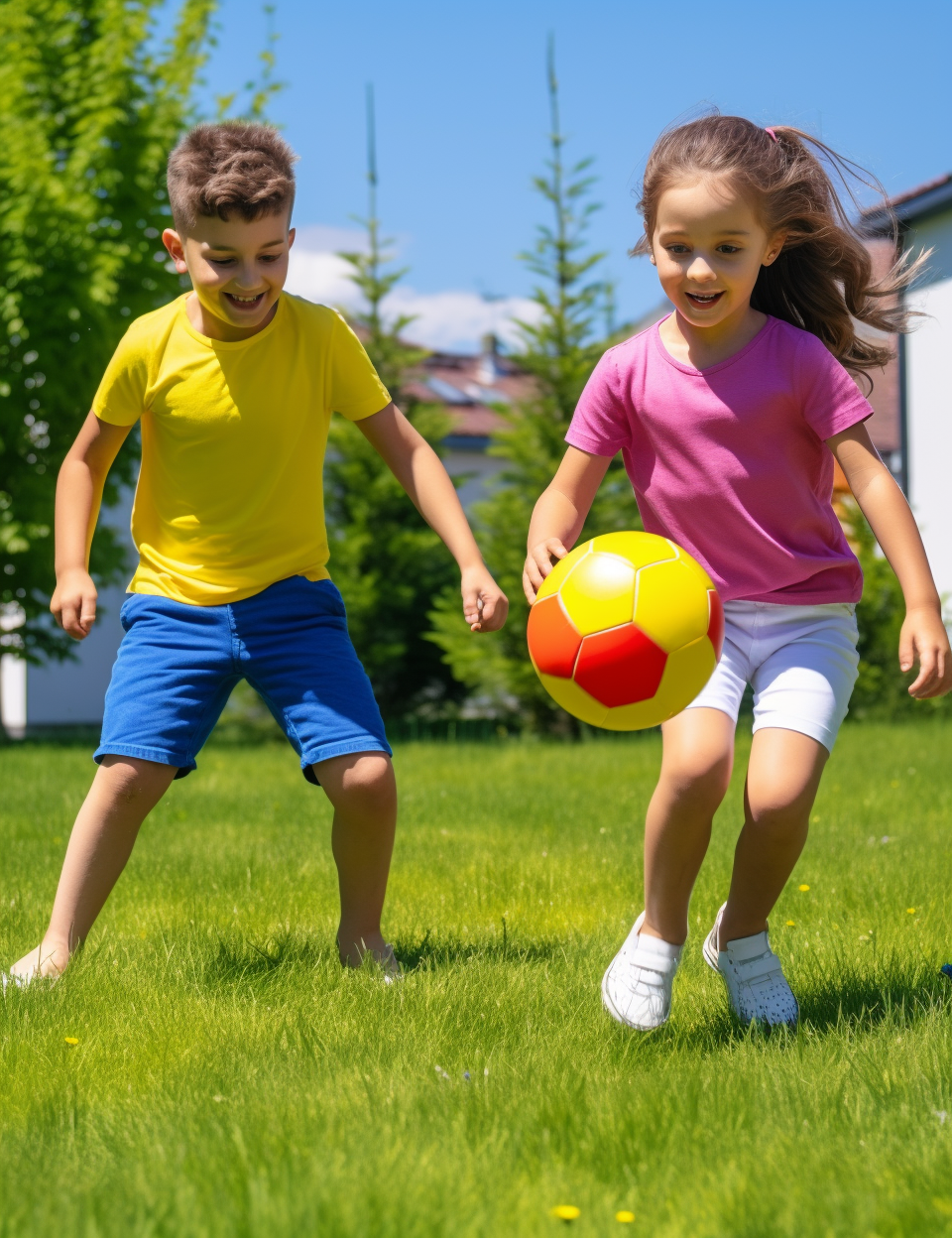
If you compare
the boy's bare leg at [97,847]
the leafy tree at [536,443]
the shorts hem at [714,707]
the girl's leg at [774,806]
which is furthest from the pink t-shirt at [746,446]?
the leafy tree at [536,443]

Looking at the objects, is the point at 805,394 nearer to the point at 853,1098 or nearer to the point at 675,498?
the point at 675,498

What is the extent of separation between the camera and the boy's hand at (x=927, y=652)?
2.92m

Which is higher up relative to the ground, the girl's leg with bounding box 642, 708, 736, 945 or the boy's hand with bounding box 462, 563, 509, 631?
the boy's hand with bounding box 462, 563, 509, 631

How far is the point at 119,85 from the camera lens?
13328 mm

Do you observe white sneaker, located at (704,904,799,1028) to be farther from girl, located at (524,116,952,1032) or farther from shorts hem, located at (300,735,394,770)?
shorts hem, located at (300,735,394,770)

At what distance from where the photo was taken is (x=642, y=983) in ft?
10.2

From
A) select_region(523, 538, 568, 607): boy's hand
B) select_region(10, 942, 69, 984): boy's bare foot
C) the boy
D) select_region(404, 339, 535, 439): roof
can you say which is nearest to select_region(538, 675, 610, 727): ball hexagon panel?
select_region(523, 538, 568, 607): boy's hand

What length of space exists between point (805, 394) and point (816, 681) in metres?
0.69

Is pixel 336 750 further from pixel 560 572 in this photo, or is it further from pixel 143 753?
pixel 560 572

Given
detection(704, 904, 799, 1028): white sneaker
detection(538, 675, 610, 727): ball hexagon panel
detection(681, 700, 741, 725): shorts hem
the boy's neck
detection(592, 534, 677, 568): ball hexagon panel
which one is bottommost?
detection(704, 904, 799, 1028): white sneaker

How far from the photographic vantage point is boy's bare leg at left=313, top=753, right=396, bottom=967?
3588 mm

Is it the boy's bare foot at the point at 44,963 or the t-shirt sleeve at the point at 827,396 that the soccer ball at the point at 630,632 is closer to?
the t-shirt sleeve at the point at 827,396

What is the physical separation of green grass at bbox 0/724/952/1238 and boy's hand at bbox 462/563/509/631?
0.91 metres

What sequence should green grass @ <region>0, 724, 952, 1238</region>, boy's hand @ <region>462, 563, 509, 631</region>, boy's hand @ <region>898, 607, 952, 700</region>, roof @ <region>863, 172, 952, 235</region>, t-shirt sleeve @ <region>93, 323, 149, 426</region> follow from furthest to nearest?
roof @ <region>863, 172, 952, 235</region> < t-shirt sleeve @ <region>93, 323, 149, 426</region> < boy's hand @ <region>462, 563, 509, 631</region> < boy's hand @ <region>898, 607, 952, 700</region> < green grass @ <region>0, 724, 952, 1238</region>
